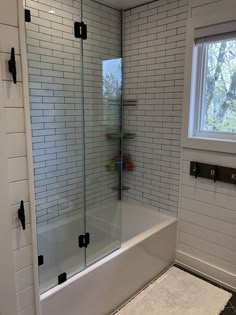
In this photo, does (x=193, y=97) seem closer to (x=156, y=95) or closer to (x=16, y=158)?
(x=156, y=95)

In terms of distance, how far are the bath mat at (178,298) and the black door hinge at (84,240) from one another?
0.56m

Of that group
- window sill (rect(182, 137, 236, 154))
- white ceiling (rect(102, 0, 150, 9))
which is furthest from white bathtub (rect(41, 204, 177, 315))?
white ceiling (rect(102, 0, 150, 9))

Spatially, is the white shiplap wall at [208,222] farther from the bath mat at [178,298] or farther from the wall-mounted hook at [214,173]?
the bath mat at [178,298]

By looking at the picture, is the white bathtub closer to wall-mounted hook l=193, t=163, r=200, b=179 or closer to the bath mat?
the bath mat

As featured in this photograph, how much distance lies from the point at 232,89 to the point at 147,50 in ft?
2.82

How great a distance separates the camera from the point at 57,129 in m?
2.26

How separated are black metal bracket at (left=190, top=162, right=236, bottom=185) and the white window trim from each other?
14 cm

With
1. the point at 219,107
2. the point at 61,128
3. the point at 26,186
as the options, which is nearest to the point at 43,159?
the point at 61,128

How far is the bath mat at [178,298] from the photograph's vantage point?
1.90 meters

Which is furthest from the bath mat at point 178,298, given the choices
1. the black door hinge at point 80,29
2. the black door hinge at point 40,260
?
the black door hinge at point 80,29

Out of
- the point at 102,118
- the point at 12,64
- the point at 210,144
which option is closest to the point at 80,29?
the point at 102,118

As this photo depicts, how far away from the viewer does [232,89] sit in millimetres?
2053

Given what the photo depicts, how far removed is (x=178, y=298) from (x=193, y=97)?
1624mm

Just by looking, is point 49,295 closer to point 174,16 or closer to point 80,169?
point 80,169
